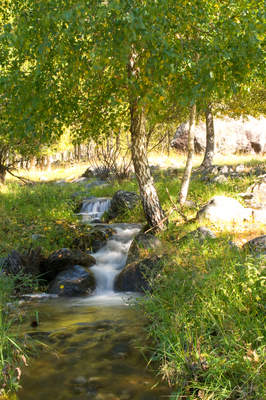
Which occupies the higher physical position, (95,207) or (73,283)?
(95,207)

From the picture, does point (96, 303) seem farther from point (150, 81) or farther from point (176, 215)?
point (150, 81)

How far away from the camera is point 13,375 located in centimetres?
399

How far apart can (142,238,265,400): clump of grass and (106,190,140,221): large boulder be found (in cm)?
822

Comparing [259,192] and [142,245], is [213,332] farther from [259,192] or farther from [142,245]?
[259,192]

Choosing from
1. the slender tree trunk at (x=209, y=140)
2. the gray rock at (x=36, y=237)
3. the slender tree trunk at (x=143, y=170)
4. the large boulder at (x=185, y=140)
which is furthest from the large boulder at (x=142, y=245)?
the large boulder at (x=185, y=140)

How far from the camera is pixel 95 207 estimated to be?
15.4 metres

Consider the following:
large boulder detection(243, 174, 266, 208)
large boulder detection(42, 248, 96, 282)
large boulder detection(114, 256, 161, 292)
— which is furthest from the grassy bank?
large boulder detection(243, 174, 266, 208)

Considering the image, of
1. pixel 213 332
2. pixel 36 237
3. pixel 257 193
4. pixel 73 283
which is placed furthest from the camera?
pixel 257 193

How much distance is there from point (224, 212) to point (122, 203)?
184 inches

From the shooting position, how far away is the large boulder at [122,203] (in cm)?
1358

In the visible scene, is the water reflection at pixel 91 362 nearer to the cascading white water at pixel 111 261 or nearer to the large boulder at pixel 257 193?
the cascading white water at pixel 111 261

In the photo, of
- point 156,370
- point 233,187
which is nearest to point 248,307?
point 156,370

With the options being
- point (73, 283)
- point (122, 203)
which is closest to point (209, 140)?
point (122, 203)

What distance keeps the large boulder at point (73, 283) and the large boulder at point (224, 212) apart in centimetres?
322
